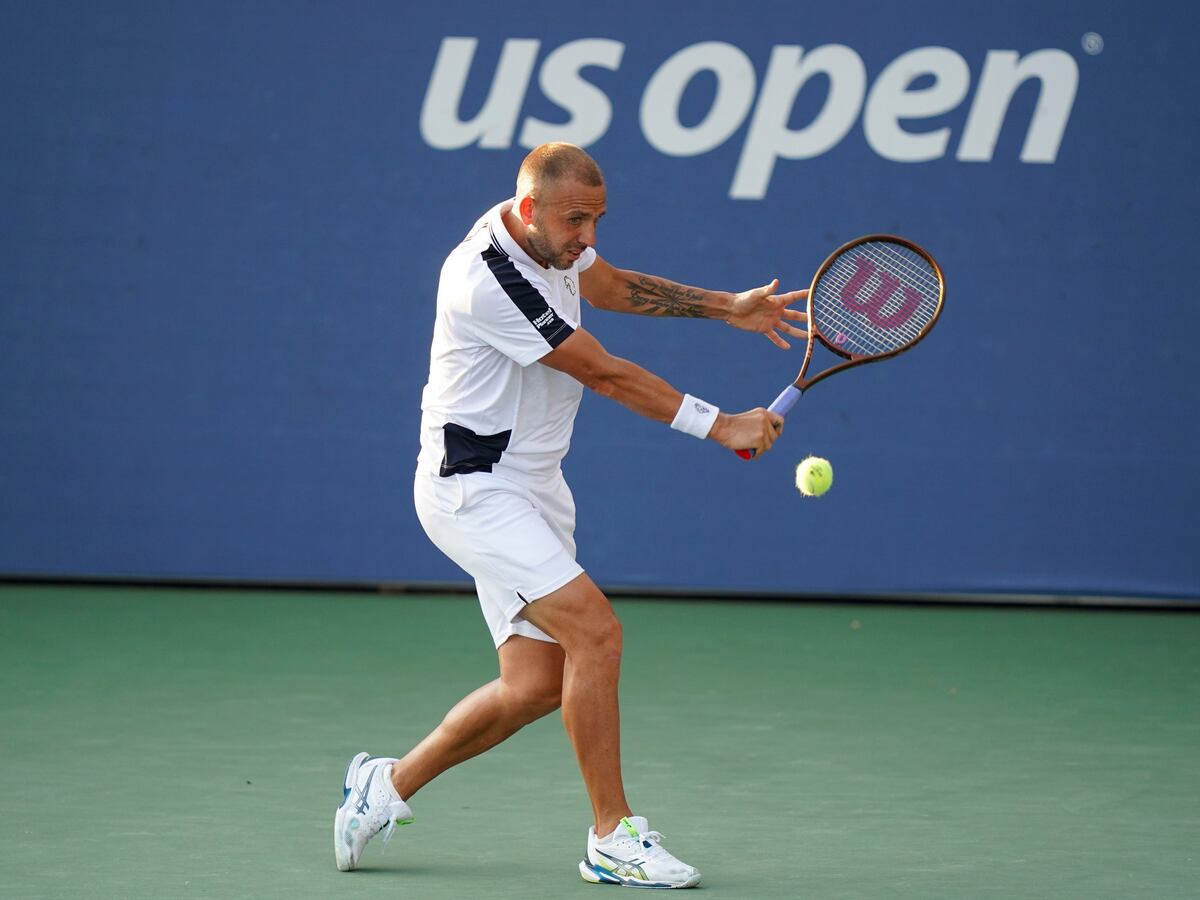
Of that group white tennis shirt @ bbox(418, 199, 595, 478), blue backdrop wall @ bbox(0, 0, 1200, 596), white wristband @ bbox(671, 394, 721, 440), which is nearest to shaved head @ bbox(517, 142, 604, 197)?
white tennis shirt @ bbox(418, 199, 595, 478)

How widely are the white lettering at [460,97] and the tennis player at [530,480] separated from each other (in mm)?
3750

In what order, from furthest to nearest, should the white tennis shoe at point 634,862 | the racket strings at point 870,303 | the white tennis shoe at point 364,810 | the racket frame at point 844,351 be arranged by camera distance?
the racket strings at point 870,303, the racket frame at point 844,351, the white tennis shoe at point 364,810, the white tennis shoe at point 634,862

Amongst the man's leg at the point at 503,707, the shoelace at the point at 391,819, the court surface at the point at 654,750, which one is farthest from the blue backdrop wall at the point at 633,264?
the shoelace at the point at 391,819

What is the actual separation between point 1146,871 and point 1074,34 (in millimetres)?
4537

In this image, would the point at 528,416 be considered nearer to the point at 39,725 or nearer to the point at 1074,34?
the point at 39,725

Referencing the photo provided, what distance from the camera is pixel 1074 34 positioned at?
7.49 m

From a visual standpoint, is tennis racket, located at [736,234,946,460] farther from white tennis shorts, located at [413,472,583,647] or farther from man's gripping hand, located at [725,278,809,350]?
white tennis shorts, located at [413,472,583,647]

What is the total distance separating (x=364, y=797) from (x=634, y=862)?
1.92 ft

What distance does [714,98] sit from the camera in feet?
24.9

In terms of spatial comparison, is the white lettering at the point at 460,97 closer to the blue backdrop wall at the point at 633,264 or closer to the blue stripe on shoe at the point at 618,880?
the blue backdrop wall at the point at 633,264

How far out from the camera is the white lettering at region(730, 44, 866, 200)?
753 cm

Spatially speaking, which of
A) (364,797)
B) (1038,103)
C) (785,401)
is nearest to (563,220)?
(785,401)

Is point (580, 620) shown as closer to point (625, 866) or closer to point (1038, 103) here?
point (625, 866)

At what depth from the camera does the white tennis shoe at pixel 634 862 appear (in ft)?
12.1
